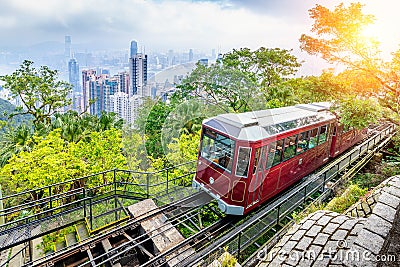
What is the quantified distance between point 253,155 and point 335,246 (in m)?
4.04

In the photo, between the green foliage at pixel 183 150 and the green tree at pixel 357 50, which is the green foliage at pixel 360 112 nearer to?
the green tree at pixel 357 50

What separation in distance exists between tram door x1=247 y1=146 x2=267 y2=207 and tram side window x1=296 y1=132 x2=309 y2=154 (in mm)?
1961

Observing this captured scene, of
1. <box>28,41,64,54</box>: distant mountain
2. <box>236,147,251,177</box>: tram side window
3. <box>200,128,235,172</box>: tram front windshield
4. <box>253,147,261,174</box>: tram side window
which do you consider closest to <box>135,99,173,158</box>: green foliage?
<box>200,128,235,172</box>: tram front windshield

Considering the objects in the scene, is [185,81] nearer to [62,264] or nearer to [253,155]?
[253,155]

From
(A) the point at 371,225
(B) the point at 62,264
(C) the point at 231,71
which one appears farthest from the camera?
(C) the point at 231,71

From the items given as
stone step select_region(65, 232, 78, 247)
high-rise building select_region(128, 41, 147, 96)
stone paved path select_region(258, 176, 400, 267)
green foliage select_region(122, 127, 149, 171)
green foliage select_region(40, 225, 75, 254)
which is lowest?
green foliage select_region(40, 225, 75, 254)

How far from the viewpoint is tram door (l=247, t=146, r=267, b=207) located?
687cm

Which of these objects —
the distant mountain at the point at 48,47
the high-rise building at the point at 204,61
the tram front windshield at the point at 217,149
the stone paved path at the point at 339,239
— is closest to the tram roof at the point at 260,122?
the tram front windshield at the point at 217,149

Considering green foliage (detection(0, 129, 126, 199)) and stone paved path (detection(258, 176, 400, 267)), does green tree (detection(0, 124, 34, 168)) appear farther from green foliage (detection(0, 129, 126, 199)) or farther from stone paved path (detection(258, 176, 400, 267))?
stone paved path (detection(258, 176, 400, 267))

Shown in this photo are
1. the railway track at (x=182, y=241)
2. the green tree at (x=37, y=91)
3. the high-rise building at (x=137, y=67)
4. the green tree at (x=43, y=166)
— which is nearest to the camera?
the railway track at (x=182, y=241)

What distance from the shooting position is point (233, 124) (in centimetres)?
698

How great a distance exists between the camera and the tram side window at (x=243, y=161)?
21.9 feet

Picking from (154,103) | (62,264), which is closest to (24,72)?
(154,103)

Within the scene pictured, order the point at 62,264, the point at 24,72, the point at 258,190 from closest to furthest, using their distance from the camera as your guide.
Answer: the point at 62,264 → the point at 258,190 → the point at 24,72
